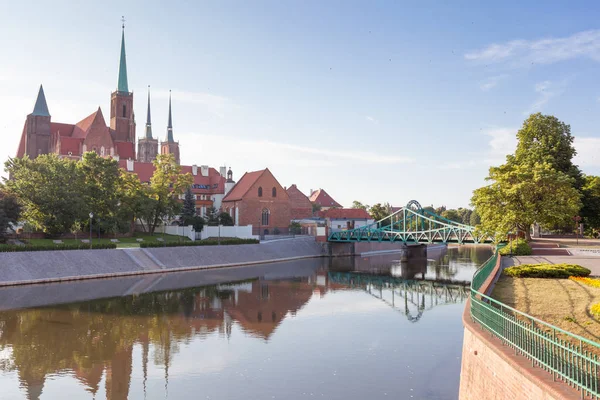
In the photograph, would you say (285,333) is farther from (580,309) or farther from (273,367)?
(580,309)

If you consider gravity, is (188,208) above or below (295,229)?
above

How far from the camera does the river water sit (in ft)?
52.7

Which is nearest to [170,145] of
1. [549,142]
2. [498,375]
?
[549,142]

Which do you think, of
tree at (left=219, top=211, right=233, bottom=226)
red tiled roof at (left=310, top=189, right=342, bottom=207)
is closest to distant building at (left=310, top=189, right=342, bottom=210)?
red tiled roof at (left=310, top=189, right=342, bottom=207)

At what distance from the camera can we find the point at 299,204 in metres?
95.9

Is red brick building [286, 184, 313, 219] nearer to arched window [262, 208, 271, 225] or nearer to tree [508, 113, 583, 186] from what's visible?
arched window [262, 208, 271, 225]

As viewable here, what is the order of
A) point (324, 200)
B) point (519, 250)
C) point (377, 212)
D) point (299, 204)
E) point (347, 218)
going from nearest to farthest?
point (519, 250) < point (347, 218) < point (299, 204) < point (377, 212) < point (324, 200)

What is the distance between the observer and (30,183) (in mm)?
48562

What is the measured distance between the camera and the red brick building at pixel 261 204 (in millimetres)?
74875

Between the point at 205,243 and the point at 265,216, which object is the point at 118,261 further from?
the point at 265,216

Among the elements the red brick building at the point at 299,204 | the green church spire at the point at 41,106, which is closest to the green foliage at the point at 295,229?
the red brick building at the point at 299,204

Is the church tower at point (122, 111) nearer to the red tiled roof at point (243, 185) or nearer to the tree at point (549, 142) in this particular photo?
the red tiled roof at point (243, 185)

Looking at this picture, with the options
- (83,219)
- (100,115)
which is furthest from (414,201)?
(100,115)

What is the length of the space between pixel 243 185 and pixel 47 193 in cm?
3494
